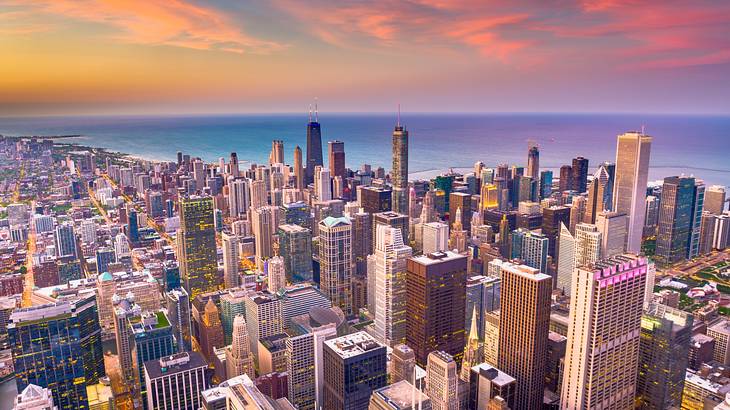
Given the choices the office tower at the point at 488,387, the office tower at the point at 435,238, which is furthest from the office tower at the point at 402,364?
the office tower at the point at 435,238

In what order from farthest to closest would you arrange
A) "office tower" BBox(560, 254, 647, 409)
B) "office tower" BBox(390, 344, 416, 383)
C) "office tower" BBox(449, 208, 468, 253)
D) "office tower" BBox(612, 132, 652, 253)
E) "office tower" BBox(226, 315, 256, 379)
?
"office tower" BBox(449, 208, 468, 253) < "office tower" BBox(612, 132, 652, 253) < "office tower" BBox(226, 315, 256, 379) < "office tower" BBox(390, 344, 416, 383) < "office tower" BBox(560, 254, 647, 409)

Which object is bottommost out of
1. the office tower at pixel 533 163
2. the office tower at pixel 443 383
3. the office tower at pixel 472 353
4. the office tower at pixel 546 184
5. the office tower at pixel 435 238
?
the office tower at pixel 472 353

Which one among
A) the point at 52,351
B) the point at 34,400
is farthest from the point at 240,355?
the point at 34,400

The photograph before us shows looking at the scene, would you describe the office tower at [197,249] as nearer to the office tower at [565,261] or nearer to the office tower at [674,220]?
the office tower at [565,261]

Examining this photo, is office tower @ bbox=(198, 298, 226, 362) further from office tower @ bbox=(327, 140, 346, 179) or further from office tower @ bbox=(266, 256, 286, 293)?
office tower @ bbox=(327, 140, 346, 179)

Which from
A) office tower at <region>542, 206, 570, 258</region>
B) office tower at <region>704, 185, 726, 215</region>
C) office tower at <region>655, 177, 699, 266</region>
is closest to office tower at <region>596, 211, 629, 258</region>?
office tower at <region>542, 206, 570, 258</region>

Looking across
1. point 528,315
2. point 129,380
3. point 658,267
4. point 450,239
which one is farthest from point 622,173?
point 129,380
